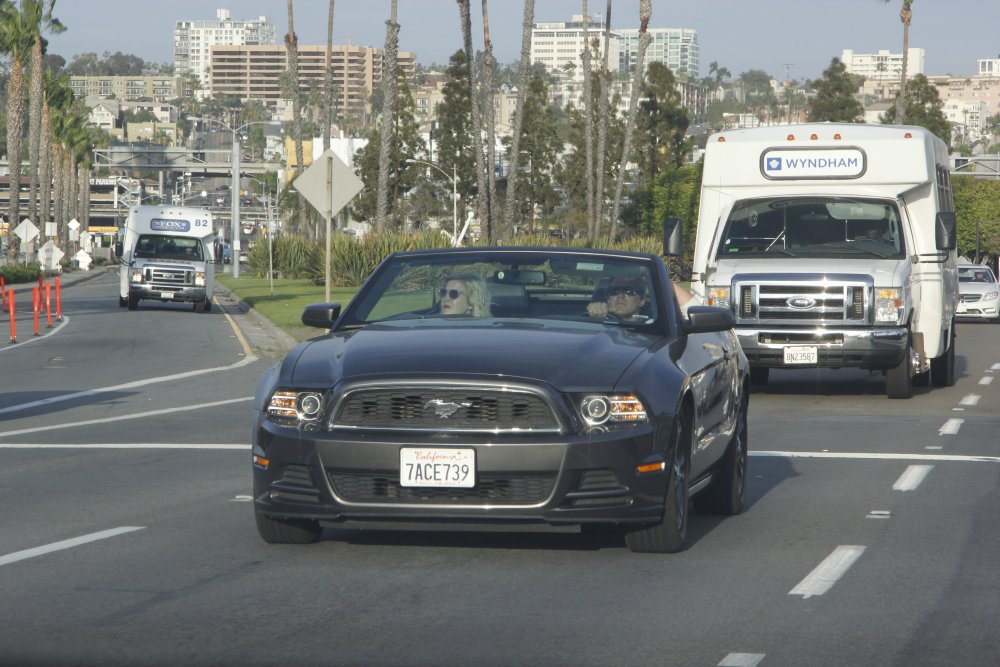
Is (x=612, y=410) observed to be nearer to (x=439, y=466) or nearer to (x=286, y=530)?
(x=439, y=466)

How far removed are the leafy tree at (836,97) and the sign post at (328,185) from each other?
69764 millimetres

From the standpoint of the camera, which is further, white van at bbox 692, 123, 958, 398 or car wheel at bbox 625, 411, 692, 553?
white van at bbox 692, 123, 958, 398

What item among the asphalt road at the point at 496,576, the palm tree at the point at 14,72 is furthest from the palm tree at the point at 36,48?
the asphalt road at the point at 496,576

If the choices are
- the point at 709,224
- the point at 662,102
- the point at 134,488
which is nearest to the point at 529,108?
the point at 662,102

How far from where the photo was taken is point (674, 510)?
26.2 ft

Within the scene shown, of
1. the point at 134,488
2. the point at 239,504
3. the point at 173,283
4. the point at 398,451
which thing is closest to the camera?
the point at 398,451

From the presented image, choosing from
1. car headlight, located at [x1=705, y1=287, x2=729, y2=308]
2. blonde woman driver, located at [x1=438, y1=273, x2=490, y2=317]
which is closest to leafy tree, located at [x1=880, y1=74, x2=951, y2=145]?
car headlight, located at [x1=705, y1=287, x2=729, y2=308]

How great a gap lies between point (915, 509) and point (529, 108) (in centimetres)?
9203

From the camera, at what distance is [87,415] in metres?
16.5

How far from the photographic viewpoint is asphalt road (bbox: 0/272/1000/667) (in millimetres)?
6145

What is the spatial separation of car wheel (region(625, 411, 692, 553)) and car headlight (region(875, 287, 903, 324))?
988 cm

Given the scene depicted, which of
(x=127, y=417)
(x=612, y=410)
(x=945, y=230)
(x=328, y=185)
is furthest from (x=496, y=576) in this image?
(x=328, y=185)

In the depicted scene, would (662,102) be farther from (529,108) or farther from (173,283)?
(173,283)

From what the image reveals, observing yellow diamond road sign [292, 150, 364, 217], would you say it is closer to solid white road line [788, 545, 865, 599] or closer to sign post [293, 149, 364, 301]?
sign post [293, 149, 364, 301]
